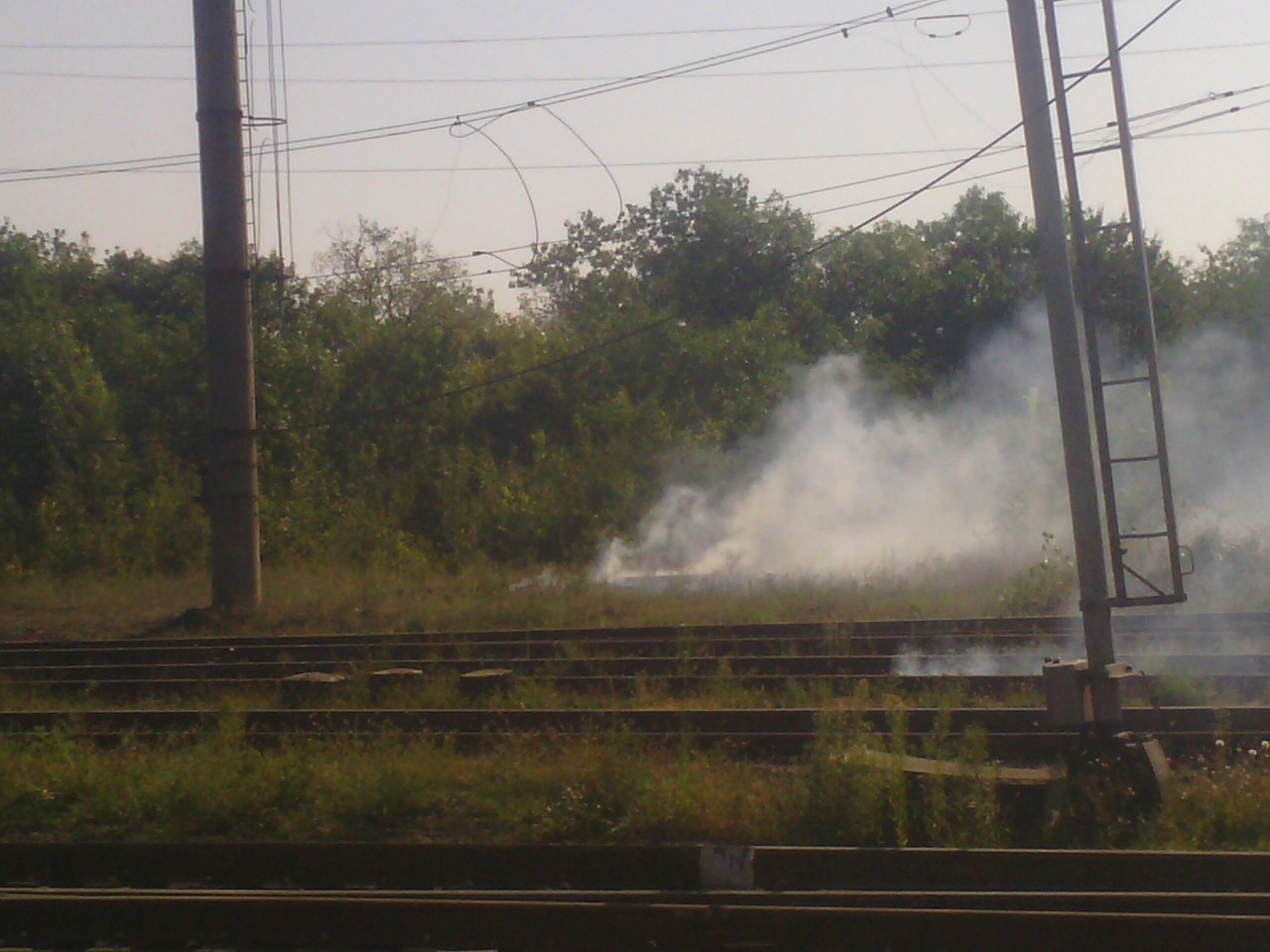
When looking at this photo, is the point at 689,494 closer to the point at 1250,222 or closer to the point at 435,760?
the point at 435,760

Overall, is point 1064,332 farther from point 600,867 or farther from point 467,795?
point 467,795

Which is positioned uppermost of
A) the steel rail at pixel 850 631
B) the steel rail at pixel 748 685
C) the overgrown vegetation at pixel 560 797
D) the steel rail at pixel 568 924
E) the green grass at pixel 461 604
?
the green grass at pixel 461 604

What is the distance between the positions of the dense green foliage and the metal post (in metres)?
19.0

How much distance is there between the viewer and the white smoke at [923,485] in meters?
26.5

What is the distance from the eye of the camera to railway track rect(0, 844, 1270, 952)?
21.2 ft

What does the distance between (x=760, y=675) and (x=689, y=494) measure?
1771 cm

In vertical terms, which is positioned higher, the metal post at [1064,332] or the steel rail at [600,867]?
the metal post at [1064,332]

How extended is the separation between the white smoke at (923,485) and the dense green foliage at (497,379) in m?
1.91

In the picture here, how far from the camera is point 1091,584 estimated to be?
31.0 feet

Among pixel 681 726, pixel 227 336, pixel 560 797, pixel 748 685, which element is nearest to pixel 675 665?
pixel 748 685

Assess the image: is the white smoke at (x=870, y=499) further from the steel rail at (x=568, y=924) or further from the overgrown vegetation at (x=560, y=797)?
the steel rail at (x=568, y=924)

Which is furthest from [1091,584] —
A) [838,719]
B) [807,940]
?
[807,940]

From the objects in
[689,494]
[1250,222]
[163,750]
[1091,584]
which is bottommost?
[163,750]

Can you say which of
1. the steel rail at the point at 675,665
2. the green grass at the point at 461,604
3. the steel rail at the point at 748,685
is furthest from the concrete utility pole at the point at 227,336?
the steel rail at the point at 748,685
